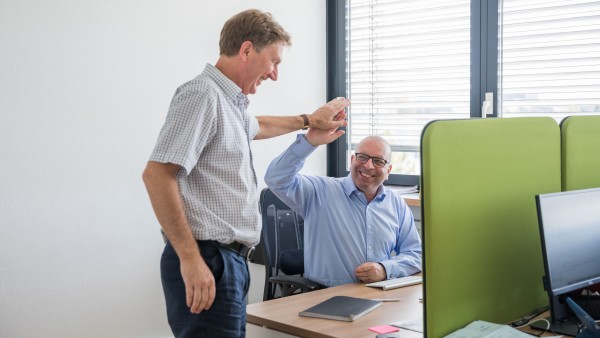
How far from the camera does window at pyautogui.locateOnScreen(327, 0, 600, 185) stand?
3.61m

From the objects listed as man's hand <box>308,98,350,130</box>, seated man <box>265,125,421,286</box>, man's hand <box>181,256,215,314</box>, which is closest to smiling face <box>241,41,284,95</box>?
man's hand <box>308,98,350,130</box>

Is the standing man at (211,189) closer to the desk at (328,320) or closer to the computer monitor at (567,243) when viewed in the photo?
the desk at (328,320)

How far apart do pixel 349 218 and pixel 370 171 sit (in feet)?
0.72

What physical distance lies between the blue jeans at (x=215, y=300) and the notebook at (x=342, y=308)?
0.97 feet

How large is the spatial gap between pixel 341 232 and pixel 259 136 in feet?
2.50

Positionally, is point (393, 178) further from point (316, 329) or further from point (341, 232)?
point (316, 329)

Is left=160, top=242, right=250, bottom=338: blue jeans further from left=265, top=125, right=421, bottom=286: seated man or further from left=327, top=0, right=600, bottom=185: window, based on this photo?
left=327, top=0, right=600, bottom=185: window

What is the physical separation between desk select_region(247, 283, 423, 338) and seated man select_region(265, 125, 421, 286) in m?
0.47

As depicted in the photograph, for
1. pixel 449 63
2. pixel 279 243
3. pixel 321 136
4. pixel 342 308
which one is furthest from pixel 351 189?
pixel 449 63

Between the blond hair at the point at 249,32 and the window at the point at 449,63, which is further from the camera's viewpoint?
the window at the point at 449,63

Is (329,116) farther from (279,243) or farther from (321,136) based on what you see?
(279,243)

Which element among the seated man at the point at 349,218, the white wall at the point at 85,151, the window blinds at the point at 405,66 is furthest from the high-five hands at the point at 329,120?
the window blinds at the point at 405,66

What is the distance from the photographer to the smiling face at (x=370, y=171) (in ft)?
9.83

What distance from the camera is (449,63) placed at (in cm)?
409
